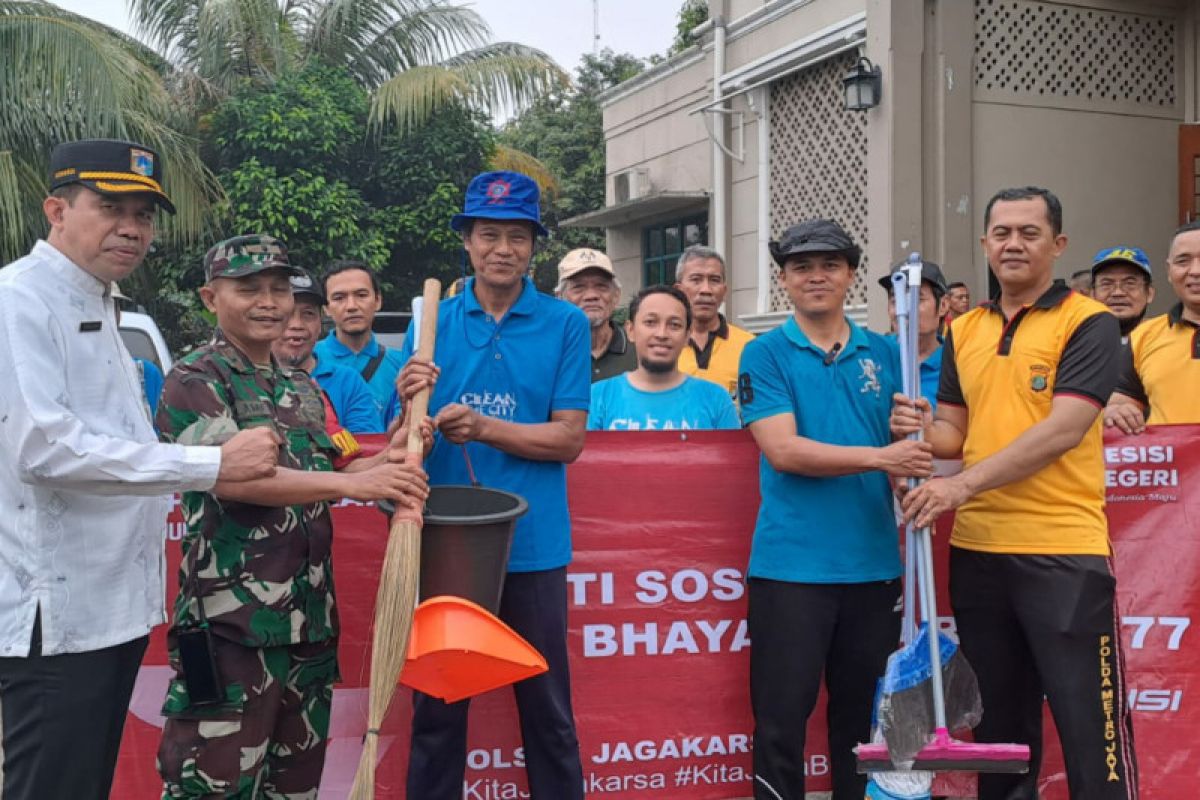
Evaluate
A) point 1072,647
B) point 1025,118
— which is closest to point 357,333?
point 1072,647

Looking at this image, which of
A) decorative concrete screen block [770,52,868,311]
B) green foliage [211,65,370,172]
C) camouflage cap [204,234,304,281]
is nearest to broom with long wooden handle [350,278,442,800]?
camouflage cap [204,234,304,281]

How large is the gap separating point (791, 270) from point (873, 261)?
236 inches

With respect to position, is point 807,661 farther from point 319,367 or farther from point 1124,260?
point 1124,260

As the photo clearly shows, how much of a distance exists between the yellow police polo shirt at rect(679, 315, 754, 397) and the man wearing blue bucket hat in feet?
7.35

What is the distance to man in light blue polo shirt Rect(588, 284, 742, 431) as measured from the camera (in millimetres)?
4641

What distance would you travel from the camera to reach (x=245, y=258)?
3121mm

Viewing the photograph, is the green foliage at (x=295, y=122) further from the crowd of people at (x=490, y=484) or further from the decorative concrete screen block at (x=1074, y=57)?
the crowd of people at (x=490, y=484)

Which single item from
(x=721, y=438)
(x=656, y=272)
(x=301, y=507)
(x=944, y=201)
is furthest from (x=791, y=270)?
(x=656, y=272)

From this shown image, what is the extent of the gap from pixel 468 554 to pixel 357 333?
290 centimetres

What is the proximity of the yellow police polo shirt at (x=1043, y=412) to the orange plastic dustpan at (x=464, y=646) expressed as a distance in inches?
59.9

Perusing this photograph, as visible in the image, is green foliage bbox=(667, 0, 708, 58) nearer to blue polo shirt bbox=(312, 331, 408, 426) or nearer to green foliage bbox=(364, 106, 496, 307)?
green foliage bbox=(364, 106, 496, 307)

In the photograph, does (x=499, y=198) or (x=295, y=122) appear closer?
(x=499, y=198)

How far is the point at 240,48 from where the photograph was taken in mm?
20609

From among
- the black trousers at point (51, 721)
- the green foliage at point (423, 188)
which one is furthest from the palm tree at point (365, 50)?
the black trousers at point (51, 721)
